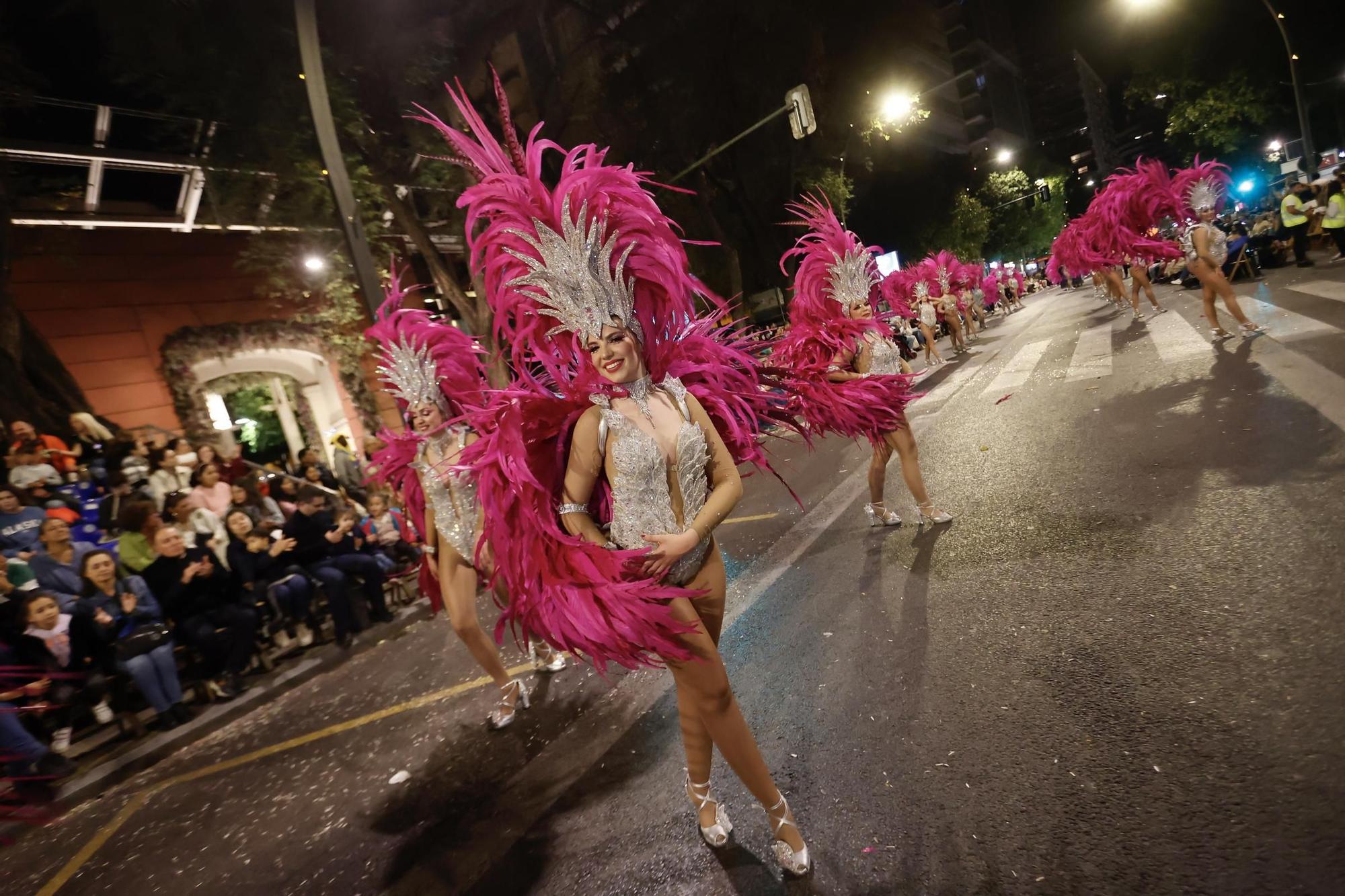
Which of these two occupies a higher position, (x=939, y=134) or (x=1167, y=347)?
(x=939, y=134)

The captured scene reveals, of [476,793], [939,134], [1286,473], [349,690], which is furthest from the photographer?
[939,134]

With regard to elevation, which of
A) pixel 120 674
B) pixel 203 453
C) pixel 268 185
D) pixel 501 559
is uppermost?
pixel 268 185

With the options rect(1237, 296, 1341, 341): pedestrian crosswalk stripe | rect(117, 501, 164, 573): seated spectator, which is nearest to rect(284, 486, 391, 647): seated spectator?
rect(117, 501, 164, 573): seated spectator

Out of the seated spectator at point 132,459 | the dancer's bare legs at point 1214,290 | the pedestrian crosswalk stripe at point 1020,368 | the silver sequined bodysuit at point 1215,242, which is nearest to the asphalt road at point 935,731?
the dancer's bare legs at point 1214,290

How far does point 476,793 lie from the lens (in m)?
3.32

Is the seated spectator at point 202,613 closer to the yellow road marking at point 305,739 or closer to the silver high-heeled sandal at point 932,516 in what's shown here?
the yellow road marking at point 305,739

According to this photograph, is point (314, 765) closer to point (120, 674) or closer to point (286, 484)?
point (120, 674)

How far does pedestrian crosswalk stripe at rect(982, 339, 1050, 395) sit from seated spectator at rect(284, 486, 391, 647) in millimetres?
8450

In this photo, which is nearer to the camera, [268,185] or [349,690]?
[349,690]

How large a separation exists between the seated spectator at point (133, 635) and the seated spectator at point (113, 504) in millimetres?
1870

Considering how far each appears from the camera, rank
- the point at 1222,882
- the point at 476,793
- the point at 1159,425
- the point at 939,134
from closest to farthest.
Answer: the point at 1222,882 < the point at 476,793 < the point at 1159,425 < the point at 939,134

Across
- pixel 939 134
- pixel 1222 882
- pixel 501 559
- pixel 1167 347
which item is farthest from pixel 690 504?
pixel 939 134

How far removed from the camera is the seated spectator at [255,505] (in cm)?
Answer: 762

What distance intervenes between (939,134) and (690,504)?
57133mm
